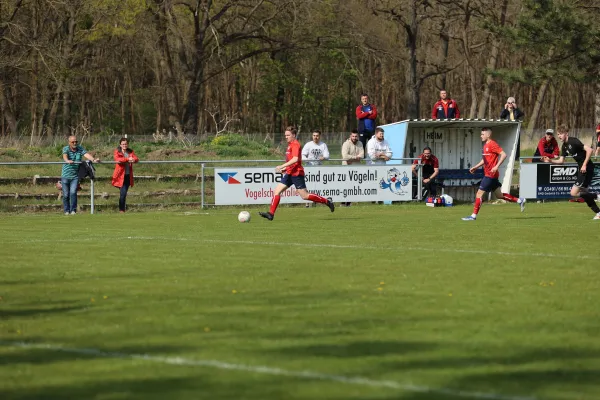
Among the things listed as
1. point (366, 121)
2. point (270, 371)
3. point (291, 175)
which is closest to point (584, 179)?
point (291, 175)

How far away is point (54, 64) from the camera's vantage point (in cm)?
4709

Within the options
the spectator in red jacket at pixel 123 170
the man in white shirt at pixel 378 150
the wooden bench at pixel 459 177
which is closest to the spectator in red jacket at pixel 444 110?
the wooden bench at pixel 459 177

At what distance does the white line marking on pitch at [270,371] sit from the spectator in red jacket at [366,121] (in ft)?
78.4

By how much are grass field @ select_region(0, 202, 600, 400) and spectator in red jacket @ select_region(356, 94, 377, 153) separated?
46.6 feet

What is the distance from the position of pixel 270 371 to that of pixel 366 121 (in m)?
25.3

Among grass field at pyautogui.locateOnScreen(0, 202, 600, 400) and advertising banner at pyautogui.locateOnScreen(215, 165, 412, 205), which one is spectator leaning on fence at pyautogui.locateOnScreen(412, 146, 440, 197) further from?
grass field at pyautogui.locateOnScreen(0, 202, 600, 400)

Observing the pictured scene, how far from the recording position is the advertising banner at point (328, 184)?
92.1 ft

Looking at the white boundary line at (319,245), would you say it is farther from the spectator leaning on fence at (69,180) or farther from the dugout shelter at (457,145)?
the dugout shelter at (457,145)

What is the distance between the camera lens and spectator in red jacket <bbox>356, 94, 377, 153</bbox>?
102 ft

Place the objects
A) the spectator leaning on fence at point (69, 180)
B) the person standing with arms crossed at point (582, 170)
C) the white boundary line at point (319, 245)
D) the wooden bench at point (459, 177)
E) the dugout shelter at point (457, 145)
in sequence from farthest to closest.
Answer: the wooden bench at point (459, 177) → the dugout shelter at point (457, 145) → the spectator leaning on fence at point (69, 180) → the person standing with arms crossed at point (582, 170) → the white boundary line at point (319, 245)

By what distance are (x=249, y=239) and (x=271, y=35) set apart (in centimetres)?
3678

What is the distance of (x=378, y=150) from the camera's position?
97.6 feet

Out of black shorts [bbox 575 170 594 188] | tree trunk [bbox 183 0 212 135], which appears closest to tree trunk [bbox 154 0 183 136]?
tree trunk [bbox 183 0 212 135]

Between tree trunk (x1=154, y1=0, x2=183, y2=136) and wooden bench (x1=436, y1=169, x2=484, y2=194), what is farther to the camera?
tree trunk (x1=154, y1=0, x2=183, y2=136)
